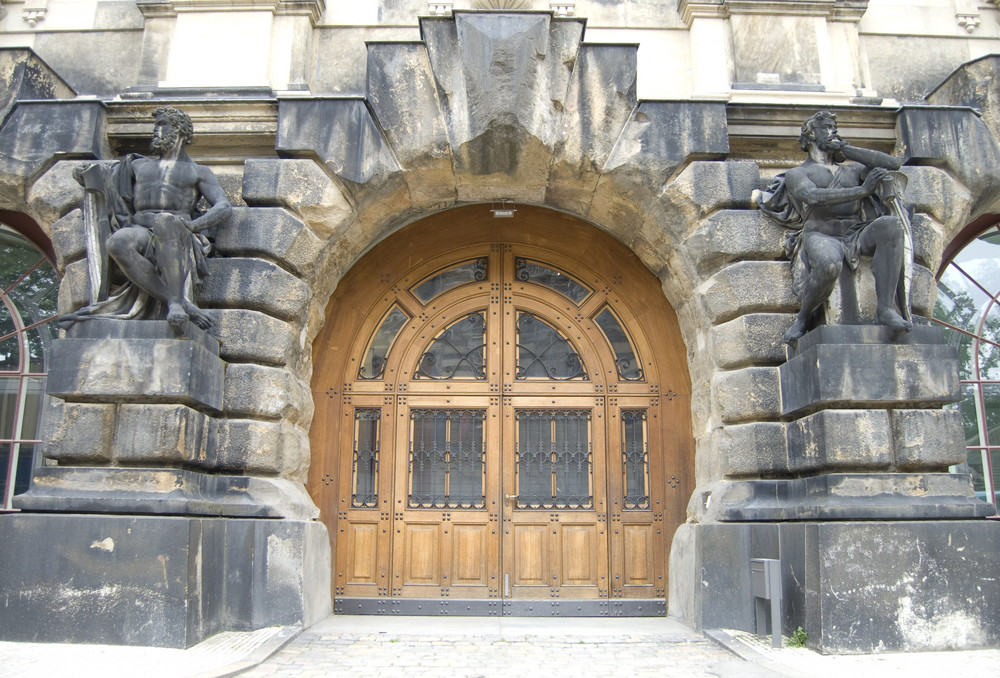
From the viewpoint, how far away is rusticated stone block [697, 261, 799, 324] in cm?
644

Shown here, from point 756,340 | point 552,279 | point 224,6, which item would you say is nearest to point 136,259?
point 224,6

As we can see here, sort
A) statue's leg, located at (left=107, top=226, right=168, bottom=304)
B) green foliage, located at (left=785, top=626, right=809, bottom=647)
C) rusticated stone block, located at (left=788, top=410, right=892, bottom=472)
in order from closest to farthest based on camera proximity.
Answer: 1. green foliage, located at (left=785, top=626, right=809, bottom=647)
2. rusticated stone block, located at (left=788, top=410, right=892, bottom=472)
3. statue's leg, located at (left=107, top=226, right=168, bottom=304)

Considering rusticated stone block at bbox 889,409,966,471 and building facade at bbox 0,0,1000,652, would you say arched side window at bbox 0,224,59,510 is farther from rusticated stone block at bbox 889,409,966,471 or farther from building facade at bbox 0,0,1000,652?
rusticated stone block at bbox 889,409,966,471

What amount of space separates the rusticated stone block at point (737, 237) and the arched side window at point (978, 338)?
238 centimetres

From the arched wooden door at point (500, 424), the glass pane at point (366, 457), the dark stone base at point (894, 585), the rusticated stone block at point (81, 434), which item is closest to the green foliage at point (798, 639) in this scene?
the dark stone base at point (894, 585)

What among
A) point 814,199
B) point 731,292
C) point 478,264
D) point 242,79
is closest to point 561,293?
point 478,264

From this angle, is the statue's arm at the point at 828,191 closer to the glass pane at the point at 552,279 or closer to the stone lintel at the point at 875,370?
the stone lintel at the point at 875,370

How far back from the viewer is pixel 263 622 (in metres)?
5.86

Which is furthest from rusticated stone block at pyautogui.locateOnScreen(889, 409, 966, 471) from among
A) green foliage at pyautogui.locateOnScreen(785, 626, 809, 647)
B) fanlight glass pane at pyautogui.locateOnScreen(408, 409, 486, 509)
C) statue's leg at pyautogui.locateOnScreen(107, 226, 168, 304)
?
statue's leg at pyautogui.locateOnScreen(107, 226, 168, 304)

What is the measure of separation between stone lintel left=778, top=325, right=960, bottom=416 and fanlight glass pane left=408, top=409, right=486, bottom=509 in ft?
9.58

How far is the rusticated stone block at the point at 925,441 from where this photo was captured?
5691 mm

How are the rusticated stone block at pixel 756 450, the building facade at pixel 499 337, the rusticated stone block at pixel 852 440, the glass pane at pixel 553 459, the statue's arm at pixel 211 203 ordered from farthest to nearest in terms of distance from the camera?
the glass pane at pixel 553 459
the rusticated stone block at pixel 756 450
the statue's arm at pixel 211 203
the rusticated stone block at pixel 852 440
the building facade at pixel 499 337

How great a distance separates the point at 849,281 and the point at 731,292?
2.93 feet

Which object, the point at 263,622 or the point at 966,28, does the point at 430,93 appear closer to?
the point at 263,622
